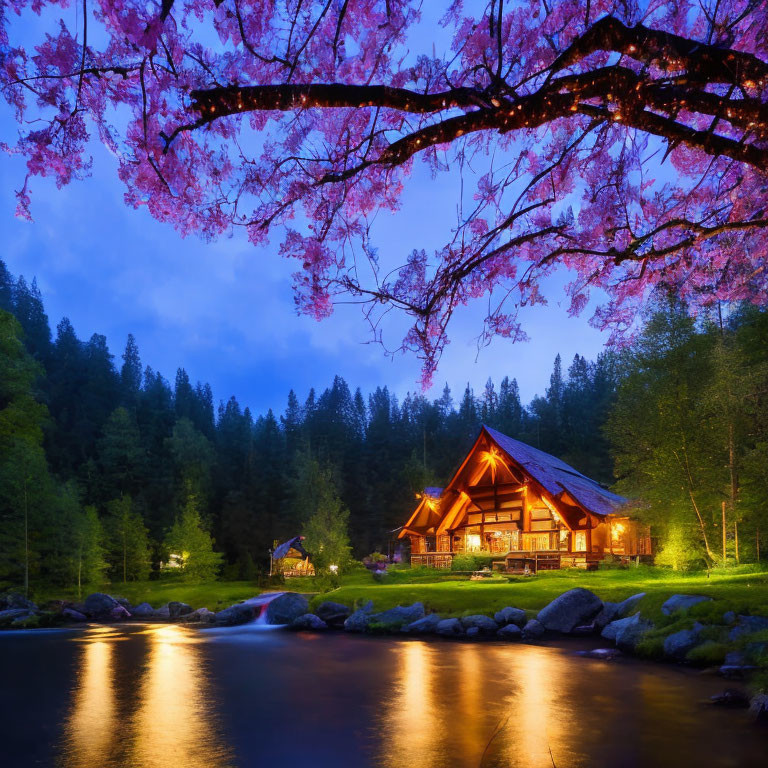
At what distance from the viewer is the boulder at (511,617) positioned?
1518 cm

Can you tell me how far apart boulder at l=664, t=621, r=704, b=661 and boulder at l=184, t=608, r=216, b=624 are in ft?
58.8

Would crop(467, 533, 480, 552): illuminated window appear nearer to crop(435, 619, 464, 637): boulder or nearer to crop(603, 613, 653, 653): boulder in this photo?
crop(435, 619, 464, 637): boulder

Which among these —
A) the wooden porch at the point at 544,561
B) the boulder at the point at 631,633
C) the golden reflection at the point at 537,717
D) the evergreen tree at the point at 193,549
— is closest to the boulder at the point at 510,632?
the boulder at the point at 631,633

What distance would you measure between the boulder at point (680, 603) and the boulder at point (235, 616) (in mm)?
16038

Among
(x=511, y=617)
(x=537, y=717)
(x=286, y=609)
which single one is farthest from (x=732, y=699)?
(x=286, y=609)

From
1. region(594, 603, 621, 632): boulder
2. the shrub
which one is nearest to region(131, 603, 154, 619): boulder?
the shrub

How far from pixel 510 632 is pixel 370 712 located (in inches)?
305

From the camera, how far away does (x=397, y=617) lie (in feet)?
55.6

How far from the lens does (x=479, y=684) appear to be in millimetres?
9445

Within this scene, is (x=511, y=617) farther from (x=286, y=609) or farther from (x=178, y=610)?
(x=178, y=610)

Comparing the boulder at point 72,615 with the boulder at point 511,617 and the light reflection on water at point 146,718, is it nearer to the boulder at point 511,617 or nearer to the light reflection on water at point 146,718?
the light reflection on water at point 146,718

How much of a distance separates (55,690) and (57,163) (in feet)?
31.3

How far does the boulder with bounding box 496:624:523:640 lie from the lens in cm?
1447

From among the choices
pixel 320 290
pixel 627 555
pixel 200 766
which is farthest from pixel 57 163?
pixel 627 555
